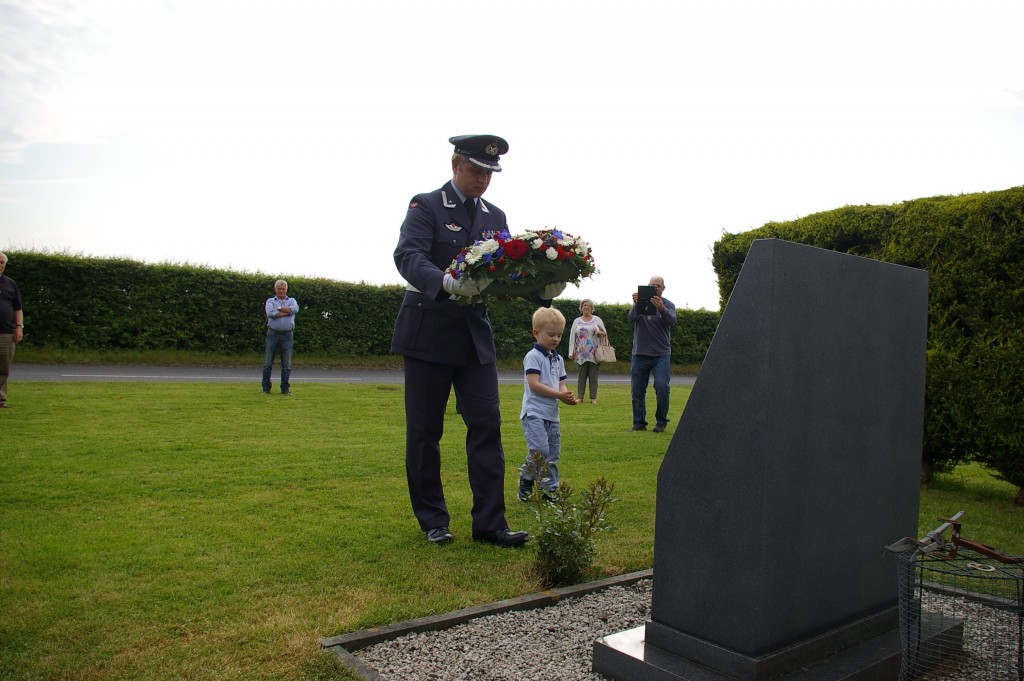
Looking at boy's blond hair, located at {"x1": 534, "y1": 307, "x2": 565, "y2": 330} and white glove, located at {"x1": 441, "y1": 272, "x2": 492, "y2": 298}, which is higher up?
white glove, located at {"x1": 441, "y1": 272, "x2": 492, "y2": 298}

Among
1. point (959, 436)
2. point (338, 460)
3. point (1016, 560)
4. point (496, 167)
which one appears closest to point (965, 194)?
point (959, 436)

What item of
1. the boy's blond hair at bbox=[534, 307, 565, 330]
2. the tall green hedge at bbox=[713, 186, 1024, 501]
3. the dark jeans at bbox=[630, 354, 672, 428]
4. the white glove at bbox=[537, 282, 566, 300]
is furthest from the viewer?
the dark jeans at bbox=[630, 354, 672, 428]

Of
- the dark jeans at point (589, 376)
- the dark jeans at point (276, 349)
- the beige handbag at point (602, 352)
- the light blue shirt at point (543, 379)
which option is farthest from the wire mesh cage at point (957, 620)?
the dark jeans at point (276, 349)

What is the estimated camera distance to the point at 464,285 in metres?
4.41

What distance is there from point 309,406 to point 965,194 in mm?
9453

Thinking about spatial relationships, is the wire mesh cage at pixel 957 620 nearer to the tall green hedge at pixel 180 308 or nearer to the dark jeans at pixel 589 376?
the dark jeans at pixel 589 376

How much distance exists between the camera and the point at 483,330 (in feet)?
16.8

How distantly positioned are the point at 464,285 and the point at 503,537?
5.52ft

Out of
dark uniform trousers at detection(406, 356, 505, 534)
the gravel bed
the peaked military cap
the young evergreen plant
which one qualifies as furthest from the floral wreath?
the gravel bed

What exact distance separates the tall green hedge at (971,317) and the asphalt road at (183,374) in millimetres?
9606

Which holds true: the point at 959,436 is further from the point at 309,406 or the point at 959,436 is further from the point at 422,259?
the point at 309,406

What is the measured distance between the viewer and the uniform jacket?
4.97 meters

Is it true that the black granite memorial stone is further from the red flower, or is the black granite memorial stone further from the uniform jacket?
the uniform jacket

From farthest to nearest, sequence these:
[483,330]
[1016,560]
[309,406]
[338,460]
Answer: [309,406] → [338,460] → [483,330] → [1016,560]
